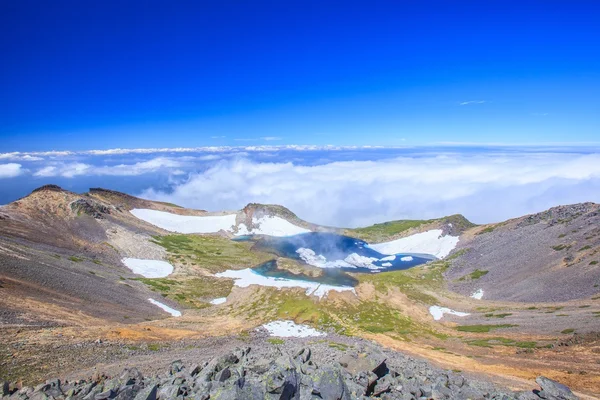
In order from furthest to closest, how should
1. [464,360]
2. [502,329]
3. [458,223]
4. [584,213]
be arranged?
1. [458,223]
2. [584,213]
3. [502,329]
4. [464,360]

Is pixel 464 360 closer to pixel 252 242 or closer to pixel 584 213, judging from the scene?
pixel 584 213

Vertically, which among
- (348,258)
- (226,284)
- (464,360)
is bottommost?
(348,258)

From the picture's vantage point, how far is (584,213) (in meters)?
118

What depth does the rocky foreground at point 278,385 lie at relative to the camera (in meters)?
21.8

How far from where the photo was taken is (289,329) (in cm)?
6794

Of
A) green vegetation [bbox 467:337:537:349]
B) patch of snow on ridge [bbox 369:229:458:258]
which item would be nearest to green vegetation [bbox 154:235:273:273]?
patch of snow on ridge [bbox 369:229:458:258]

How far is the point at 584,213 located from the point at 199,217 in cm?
18364

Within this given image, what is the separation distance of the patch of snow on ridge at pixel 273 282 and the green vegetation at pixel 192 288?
5.15 metres

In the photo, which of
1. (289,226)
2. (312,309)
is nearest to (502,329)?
(312,309)

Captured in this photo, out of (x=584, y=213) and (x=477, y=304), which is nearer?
(x=477, y=304)

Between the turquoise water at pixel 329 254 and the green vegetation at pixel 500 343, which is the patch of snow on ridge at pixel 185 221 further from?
the green vegetation at pixel 500 343

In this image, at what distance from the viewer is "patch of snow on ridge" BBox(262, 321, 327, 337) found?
64500 mm

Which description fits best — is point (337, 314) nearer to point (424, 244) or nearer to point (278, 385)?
point (278, 385)

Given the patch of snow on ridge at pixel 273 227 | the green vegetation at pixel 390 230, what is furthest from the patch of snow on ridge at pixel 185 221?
the green vegetation at pixel 390 230
